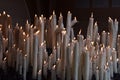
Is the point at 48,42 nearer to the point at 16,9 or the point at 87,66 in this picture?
the point at 87,66

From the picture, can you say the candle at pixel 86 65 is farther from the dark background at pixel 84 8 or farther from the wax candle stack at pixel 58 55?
the dark background at pixel 84 8

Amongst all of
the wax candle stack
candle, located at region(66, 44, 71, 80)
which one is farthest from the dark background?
candle, located at region(66, 44, 71, 80)

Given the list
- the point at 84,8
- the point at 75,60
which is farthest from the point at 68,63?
the point at 84,8

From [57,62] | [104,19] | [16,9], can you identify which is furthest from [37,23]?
[104,19]

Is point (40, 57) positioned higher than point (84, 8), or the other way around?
point (84, 8)

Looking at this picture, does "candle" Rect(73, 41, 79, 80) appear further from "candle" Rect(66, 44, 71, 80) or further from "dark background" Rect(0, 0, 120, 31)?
"dark background" Rect(0, 0, 120, 31)

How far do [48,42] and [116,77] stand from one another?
0.21m

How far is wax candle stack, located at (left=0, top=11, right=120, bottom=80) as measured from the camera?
77cm

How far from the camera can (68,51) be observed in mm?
763

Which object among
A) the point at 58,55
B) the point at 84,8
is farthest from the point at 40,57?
the point at 84,8

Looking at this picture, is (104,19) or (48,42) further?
(104,19)

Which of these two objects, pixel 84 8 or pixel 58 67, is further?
pixel 84 8

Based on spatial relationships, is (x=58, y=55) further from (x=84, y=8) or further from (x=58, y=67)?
(x=84, y=8)

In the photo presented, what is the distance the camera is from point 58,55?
82 centimetres
